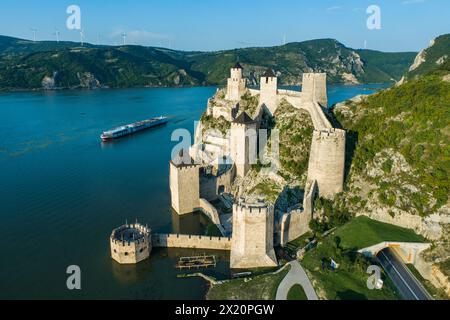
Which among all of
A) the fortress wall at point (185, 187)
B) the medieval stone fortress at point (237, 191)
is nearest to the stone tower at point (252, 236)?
the medieval stone fortress at point (237, 191)

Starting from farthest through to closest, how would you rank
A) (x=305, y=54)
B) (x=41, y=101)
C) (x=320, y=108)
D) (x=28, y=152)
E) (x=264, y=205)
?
1. (x=305, y=54)
2. (x=41, y=101)
3. (x=28, y=152)
4. (x=320, y=108)
5. (x=264, y=205)

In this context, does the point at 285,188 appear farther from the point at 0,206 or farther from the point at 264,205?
the point at 0,206

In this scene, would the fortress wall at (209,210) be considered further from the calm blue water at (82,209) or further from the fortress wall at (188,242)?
the fortress wall at (188,242)

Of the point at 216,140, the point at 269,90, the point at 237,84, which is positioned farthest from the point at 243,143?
the point at 237,84

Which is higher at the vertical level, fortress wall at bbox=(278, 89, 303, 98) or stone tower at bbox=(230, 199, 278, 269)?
fortress wall at bbox=(278, 89, 303, 98)

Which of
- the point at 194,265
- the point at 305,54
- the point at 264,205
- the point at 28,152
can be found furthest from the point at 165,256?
the point at 305,54

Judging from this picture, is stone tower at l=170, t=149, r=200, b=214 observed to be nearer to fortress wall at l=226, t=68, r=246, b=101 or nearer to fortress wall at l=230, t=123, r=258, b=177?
fortress wall at l=230, t=123, r=258, b=177

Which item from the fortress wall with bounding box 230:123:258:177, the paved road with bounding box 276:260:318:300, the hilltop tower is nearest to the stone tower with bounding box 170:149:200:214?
the fortress wall with bounding box 230:123:258:177

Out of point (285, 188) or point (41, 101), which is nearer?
point (285, 188)
